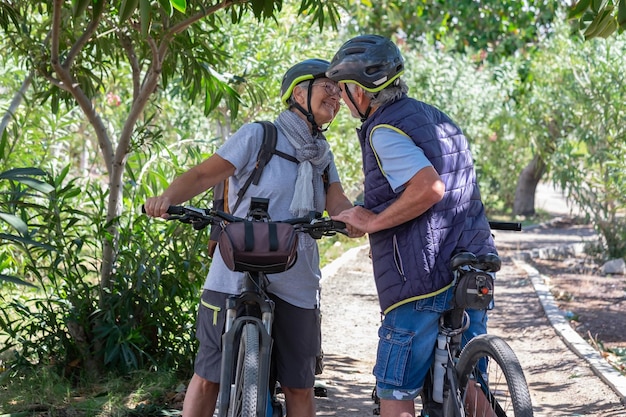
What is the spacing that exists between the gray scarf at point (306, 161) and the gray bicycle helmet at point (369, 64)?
1.36 feet

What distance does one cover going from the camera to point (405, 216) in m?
3.48

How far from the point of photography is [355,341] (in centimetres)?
841

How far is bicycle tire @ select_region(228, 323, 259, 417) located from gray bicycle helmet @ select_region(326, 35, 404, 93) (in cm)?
97

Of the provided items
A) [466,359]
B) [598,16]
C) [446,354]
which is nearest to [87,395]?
[446,354]

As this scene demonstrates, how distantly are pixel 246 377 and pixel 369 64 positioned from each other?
3.94ft

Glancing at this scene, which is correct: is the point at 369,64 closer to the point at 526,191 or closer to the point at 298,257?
the point at 298,257

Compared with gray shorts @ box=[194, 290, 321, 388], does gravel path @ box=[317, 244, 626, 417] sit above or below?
below

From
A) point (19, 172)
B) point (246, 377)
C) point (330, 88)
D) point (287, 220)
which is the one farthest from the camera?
point (19, 172)

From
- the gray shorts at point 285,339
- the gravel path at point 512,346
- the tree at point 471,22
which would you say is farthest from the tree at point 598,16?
the tree at point 471,22

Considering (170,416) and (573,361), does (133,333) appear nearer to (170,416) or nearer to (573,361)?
(170,416)

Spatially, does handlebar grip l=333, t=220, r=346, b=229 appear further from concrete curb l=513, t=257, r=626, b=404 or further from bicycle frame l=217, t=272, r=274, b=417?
concrete curb l=513, t=257, r=626, b=404

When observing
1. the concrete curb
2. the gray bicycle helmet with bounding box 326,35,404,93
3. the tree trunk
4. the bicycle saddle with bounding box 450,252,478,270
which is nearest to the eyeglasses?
the gray bicycle helmet with bounding box 326,35,404,93

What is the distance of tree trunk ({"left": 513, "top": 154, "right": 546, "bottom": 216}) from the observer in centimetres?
2511

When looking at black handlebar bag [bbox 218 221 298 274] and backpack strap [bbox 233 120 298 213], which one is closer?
black handlebar bag [bbox 218 221 298 274]
